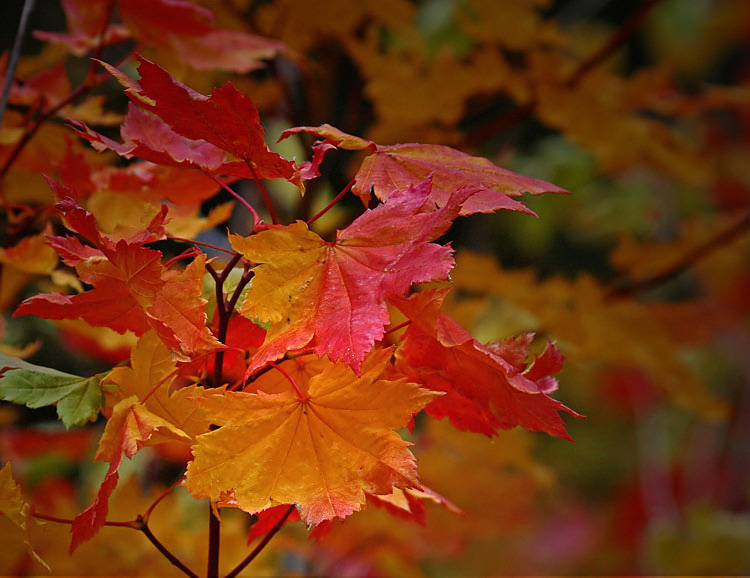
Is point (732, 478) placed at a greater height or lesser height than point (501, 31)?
lesser

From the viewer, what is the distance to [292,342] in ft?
1.26

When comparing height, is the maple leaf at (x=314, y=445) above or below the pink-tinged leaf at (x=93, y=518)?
above

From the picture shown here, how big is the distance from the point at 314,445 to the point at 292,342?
0.07 meters

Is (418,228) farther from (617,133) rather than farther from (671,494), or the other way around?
(671,494)

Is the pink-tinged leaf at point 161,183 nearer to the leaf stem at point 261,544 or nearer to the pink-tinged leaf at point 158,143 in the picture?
the pink-tinged leaf at point 158,143

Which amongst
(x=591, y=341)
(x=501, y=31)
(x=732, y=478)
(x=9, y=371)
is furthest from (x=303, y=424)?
(x=732, y=478)

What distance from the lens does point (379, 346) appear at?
44 centimetres

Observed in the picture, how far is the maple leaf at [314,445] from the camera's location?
15.2 inches

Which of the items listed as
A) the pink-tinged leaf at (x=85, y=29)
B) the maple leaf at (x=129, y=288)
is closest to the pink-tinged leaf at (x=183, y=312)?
the maple leaf at (x=129, y=288)

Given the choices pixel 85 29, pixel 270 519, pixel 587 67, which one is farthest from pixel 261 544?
pixel 587 67

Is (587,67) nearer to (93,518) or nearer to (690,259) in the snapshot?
(690,259)

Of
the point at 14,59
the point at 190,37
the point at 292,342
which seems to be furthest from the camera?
the point at 190,37

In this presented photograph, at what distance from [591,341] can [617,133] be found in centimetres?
33

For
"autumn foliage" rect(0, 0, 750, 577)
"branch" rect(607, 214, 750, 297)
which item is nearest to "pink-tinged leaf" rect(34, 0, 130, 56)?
"autumn foliage" rect(0, 0, 750, 577)
